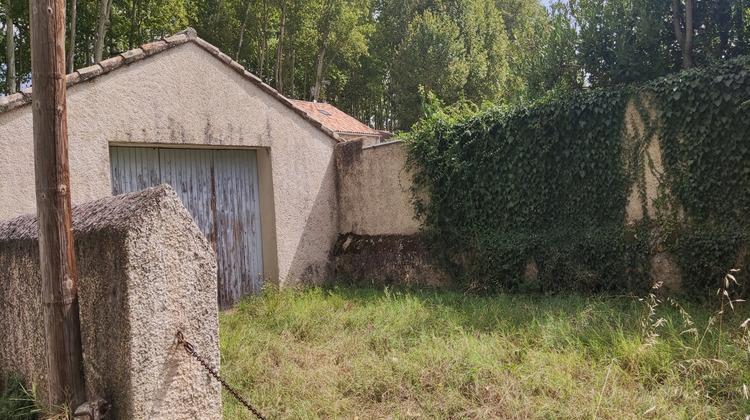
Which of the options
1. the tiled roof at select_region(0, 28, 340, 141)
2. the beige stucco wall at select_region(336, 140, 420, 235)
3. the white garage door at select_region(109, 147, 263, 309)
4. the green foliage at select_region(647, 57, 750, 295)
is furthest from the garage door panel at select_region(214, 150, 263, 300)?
the green foliage at select_region(647, 57, 750, 295)

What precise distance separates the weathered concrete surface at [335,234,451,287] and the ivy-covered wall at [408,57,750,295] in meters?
0.32

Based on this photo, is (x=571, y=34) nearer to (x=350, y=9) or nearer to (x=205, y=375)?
(x=205, y=375)

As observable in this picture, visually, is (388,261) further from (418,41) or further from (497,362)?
(418,41)

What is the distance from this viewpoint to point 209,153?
732 cm

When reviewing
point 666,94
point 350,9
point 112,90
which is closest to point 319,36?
point 350,9

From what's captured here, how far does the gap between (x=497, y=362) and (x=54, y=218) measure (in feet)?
11.5

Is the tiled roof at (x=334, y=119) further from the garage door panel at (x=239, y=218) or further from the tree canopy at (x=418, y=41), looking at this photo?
the garage door panel at (x=239, y=218)

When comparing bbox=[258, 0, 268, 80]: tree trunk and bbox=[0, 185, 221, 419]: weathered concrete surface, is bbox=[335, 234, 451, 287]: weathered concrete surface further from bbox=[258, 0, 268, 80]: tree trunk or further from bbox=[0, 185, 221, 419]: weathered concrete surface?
bbox=[258, 0, 268, 80]: tree trunk

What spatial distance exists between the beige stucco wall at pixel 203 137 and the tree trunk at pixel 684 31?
19.7 ft

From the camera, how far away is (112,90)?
595cm

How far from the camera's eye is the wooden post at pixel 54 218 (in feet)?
9.00

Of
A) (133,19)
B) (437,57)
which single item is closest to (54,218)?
(133,19)

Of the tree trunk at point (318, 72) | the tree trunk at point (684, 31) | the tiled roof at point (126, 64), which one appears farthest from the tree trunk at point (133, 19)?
the tree trunk at point (684, 31)

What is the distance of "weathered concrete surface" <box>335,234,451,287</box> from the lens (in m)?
7.57
